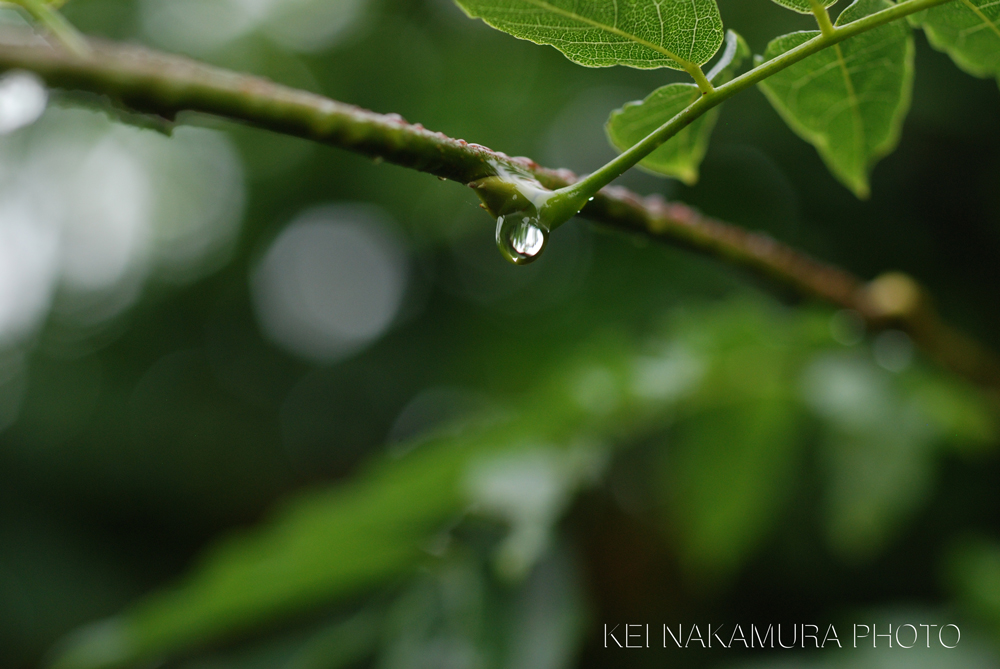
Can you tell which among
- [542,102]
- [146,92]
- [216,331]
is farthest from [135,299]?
[146,92]

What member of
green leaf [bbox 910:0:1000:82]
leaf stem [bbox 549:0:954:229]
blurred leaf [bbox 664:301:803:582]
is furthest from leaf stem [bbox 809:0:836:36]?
blurred leaf [bbox 664:301:803:582]

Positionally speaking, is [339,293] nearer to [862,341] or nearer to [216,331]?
[216,331]

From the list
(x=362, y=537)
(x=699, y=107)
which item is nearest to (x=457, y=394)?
(x=362, y=537)

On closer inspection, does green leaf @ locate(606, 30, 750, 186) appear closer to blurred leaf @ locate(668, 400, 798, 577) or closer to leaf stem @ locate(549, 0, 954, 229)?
leaf stem @ locate(549, 0, 954, 229)

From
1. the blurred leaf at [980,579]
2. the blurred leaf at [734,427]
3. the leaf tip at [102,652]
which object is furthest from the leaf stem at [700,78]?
the blurred leaf at [980,579]

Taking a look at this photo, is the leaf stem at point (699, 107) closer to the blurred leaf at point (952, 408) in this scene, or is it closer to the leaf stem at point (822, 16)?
the leaf stem at point (822, 16)

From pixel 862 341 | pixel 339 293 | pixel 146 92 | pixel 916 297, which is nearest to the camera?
pixel 146 92
